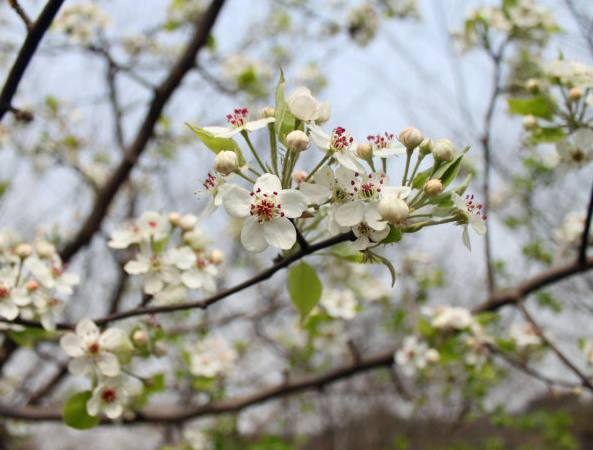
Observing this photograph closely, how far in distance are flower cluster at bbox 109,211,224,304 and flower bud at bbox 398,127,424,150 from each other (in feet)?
2.28

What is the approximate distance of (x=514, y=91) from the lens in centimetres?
332

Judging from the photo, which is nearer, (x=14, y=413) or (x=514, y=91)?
(x=14, y=413)

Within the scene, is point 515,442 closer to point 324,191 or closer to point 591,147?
point 591,147

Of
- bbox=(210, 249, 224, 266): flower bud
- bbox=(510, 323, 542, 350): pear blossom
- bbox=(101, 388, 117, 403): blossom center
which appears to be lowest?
bbox=(510, 323, 542, 350): pear blossom

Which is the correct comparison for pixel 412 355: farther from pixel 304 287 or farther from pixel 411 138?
pixel 411 138

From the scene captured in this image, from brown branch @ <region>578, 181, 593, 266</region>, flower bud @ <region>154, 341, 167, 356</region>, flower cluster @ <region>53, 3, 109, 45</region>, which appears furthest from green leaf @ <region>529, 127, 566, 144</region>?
flower cluster @ <region>53, 3, 109, 45</region>

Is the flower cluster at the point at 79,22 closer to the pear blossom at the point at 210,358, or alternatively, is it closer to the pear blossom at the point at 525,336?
the pear blossom at the point at 210,358

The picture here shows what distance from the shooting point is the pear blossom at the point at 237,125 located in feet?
3.92

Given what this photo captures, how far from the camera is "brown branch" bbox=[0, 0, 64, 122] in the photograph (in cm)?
132

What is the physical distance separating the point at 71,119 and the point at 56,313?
3708 millimetres

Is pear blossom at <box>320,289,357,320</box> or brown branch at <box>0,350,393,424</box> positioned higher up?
pear blossom at <box>320,289,357,320</box>

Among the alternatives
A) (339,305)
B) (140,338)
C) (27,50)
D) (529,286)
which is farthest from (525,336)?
(27,50)

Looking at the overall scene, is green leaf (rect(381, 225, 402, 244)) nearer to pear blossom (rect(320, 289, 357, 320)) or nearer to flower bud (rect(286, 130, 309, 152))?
flower bud (rect(286, 130, 309, 152))

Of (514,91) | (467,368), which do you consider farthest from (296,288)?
(514,91)
